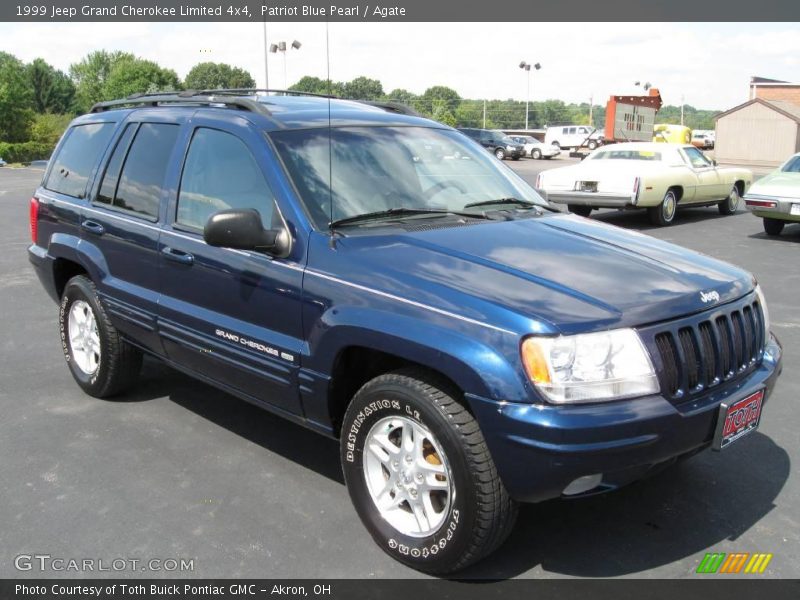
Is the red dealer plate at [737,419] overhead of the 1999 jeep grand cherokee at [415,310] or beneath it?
beneath

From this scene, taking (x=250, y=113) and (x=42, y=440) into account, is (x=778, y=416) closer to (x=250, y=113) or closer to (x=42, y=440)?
(x=250, y=113)

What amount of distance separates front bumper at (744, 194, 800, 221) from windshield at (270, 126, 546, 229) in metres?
8.96

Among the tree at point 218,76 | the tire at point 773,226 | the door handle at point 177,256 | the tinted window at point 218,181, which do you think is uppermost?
the tree at point 218,76

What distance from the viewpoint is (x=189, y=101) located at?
4750 millimetres

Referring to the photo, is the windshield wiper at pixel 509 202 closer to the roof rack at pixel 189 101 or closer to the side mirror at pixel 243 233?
the side mirror at pixel 243 233

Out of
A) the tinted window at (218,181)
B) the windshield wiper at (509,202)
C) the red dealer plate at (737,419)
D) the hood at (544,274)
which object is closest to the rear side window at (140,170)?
the tinted window at (218,181)

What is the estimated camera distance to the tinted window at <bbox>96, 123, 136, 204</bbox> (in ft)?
16.5

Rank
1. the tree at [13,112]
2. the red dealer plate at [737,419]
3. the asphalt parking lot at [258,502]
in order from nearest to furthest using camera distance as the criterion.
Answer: the red dealer plate at [737,419]
the asphalt parking lot at [258,502]
the tree at [13,112]

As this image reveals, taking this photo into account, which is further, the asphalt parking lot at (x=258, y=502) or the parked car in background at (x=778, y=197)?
the parked car in background at (x=778, y=197)

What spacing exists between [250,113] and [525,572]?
263cm

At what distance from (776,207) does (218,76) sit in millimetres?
80946

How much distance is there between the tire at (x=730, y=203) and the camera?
53.9 feet

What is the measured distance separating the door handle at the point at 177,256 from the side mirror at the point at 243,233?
0.58 metres

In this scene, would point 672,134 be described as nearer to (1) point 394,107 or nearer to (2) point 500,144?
(2) point 500,144
